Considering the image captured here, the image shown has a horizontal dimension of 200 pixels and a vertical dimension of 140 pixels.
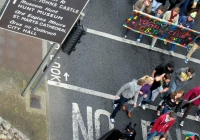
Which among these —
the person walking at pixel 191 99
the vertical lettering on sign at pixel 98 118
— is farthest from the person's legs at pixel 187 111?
the vertical lettering on sign at pixel 98 118

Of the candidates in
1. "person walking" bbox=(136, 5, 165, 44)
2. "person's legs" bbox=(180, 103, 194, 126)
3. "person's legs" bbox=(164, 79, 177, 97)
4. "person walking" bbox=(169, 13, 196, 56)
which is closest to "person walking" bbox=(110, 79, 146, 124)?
"person's legs" bbox=(164, 79, 177, 97)

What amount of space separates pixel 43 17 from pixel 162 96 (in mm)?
5257

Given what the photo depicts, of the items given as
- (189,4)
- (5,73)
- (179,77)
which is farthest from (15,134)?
(189,4)

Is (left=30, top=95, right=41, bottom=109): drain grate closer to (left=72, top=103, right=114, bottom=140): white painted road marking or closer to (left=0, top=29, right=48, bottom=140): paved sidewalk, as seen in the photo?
(left=0, top=29, right=48, bottom=140): paved sidewalk

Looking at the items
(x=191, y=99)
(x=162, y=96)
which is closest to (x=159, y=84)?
(x=162, y=96)

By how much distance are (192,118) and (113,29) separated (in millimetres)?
3745

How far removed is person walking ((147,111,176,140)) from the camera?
11.3 m

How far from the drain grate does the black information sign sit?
2744mm

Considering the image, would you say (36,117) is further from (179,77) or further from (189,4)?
(189,4)

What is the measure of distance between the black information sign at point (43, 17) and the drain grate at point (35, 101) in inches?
108

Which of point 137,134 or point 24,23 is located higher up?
point 24,23

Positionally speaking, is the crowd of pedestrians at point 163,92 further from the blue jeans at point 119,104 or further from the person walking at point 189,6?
the person walking at point 189,6

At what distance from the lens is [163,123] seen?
37.7 feet

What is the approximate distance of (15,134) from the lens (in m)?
10.9
